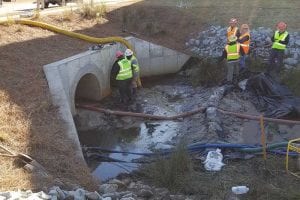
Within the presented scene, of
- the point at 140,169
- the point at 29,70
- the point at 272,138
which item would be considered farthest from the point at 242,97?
the point at 29,70

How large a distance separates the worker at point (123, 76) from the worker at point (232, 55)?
9.91 feet

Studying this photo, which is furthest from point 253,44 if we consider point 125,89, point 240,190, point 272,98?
point 240,190

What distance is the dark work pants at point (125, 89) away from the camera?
45.0 ft

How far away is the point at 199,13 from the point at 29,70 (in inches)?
354

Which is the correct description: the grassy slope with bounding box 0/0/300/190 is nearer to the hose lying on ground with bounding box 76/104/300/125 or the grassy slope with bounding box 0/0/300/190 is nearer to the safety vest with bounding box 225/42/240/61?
the hose lying on ground with bounding box 76/104/300/125

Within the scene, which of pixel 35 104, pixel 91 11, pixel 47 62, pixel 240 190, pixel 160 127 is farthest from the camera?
pixel 91 11

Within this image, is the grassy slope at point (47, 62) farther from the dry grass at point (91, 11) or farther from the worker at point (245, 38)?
the worker at point (245, 38)

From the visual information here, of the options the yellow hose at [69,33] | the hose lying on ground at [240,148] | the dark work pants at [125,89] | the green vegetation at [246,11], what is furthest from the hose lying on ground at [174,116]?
the green vegetation at [246,11]

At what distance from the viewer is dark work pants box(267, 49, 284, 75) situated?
46.3 ft

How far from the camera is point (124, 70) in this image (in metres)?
13.5

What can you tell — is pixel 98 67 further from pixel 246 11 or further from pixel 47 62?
pixel 246 11

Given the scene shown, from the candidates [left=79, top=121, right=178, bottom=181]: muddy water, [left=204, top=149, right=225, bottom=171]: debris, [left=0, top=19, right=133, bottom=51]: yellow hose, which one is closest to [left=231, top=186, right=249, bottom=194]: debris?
[left=204, top=149, right=225, bottom=171]: debris

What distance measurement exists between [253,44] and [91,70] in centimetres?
582

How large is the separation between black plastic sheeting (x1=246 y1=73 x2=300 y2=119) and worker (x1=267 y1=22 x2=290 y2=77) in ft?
3.16
